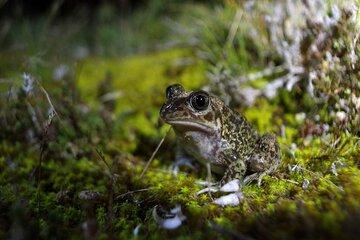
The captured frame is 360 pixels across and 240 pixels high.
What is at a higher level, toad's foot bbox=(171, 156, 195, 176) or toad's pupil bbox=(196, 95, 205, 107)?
toad's pupil bbox=(196, 95, 205, 107)

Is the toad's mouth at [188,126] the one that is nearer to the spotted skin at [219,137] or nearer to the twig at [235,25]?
the spotted skin at [219,137]

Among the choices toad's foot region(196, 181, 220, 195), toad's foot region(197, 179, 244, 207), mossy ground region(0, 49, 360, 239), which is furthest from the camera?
toad's foot region(196, 181, 220, 195)

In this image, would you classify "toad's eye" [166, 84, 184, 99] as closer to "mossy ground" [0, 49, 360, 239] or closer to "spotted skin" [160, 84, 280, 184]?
"spotted skin" [160, 84, 280, 184]

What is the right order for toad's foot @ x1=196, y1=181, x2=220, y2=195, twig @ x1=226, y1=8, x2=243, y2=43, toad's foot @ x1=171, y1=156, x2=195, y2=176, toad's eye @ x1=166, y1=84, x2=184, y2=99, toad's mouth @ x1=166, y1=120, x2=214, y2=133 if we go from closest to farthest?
toad's foot @ x1=196, y1=181, x2=220, y2=195 → toad's mouth @ x1=166, y1=120, x2=214, y2=133 → toad's eye @ x1=166, y1=84, x2=184, y2=99 → toad's foot @ x1=171, y1=156, x2=195, y2=176 → twig @ x1=226, y1=8, x2=243, y2=43

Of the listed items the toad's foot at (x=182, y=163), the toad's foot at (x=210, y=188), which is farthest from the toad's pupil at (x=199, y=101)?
the toad's foot at (x=182, y=163)

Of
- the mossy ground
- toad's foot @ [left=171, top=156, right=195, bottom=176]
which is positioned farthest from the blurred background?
toad's foot @ [left=171, top=156, right=195, bottom=176]

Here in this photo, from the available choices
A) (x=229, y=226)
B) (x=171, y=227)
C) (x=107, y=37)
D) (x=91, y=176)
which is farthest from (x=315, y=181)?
(x=107, y=37)
